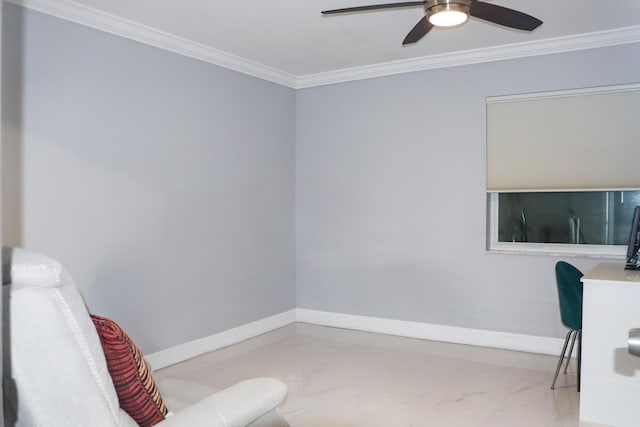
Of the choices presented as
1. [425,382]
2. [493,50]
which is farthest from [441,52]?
[425,382]

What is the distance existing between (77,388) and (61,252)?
2026 millimetres

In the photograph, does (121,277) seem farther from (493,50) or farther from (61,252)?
(493,50)

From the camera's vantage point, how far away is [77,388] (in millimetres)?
1332

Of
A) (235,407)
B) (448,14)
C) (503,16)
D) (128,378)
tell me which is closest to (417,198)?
(503,16)

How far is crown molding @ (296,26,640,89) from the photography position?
375 centimetres

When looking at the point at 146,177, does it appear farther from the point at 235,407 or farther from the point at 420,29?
the point at 235,407

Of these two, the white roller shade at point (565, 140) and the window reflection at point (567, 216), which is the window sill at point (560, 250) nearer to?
the window reflection at point (567, 216)

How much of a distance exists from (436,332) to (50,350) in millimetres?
3688

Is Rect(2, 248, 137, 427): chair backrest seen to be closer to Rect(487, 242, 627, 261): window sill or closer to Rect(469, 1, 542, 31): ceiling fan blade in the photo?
Rect(469, 1, 542, 31): ceiling fan blade

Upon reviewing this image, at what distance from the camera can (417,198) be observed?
180 inches

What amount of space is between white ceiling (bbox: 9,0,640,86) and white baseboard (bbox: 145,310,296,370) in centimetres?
234

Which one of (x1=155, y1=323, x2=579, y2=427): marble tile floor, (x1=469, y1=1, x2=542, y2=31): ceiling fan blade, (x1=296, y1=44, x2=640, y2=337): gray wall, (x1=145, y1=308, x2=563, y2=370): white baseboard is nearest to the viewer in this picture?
(x1=469, y1=1, x2=542, y2=31): ceiling fan blade

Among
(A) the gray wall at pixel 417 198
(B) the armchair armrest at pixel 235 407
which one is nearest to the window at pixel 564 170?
(A) the gray wall at pixel 417 198

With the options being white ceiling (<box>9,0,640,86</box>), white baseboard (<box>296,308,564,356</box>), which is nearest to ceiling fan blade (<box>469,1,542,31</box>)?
white ceiling (<box>9,0,640,86</box>)
